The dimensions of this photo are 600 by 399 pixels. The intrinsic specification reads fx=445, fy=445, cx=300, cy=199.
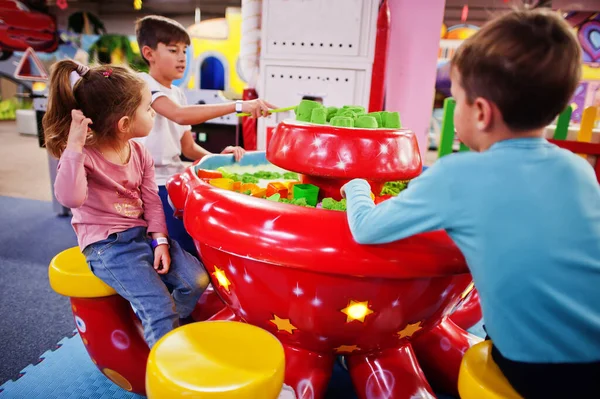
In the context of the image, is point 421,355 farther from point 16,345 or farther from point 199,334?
point 16,345

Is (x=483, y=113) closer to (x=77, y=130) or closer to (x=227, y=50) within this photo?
(x=77, y=130)

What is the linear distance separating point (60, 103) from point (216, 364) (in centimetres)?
81

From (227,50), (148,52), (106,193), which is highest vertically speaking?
(227,50)

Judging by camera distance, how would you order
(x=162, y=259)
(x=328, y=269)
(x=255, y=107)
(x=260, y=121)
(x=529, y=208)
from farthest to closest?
(x=260, y=121) → (x=255, y=107) → (x=162, y=259) → (x=328, y=269) → (x=529, y=208)

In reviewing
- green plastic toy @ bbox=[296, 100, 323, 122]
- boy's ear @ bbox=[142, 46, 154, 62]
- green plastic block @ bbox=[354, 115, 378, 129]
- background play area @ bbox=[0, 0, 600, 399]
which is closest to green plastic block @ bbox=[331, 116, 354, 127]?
green plastic block @ bbox=[354, 115, 378, 129]

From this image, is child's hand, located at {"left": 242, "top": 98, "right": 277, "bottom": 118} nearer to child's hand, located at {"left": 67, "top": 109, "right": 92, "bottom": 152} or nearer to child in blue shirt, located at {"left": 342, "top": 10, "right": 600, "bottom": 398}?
child's hand, located at {"left": 67, "top": 109, "right": 92, "bottom": 152}

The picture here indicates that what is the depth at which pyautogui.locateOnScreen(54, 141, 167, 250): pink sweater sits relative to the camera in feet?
3.56

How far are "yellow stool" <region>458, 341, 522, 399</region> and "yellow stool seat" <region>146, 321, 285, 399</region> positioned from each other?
35cm

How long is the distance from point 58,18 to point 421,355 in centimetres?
1202

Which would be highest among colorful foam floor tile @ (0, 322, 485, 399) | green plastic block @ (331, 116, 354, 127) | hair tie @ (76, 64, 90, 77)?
hair tie @ (76, 64, 90, 77)

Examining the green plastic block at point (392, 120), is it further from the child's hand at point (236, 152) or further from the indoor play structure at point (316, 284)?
the child's hand at point (236, 152)

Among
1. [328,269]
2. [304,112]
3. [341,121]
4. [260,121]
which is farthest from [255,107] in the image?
[260,121]

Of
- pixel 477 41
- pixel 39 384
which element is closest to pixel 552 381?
pixel 477 41

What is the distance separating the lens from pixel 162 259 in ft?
4.30
